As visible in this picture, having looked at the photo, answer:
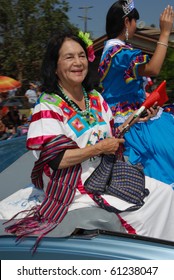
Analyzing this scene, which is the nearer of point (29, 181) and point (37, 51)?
point (29, 181)

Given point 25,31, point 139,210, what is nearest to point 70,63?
point 139,210

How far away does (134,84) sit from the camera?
2500 mm

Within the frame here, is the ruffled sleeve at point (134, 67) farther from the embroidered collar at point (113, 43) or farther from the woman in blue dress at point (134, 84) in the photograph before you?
the embroidered collar at point (113, 43)

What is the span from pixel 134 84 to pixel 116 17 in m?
0.41

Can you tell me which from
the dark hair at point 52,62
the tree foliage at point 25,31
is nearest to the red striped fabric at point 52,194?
the dark hair at point 52,62

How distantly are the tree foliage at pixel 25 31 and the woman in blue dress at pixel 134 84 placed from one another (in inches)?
688

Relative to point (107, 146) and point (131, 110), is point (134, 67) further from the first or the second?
point (107, 146)

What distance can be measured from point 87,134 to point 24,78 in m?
19.7

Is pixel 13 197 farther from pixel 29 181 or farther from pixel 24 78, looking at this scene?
pixel 24 78

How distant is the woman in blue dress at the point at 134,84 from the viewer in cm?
230

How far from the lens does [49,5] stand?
64.7 ft

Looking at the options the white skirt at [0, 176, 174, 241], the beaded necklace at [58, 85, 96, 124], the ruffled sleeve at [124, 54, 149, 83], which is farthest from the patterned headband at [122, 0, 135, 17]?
the white skirt at [0, 176, 174, 241]

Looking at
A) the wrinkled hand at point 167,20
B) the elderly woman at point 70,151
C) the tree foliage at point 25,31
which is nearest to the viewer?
the elderly woman at point 70,151

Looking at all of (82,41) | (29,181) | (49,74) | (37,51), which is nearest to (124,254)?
(29,181)
